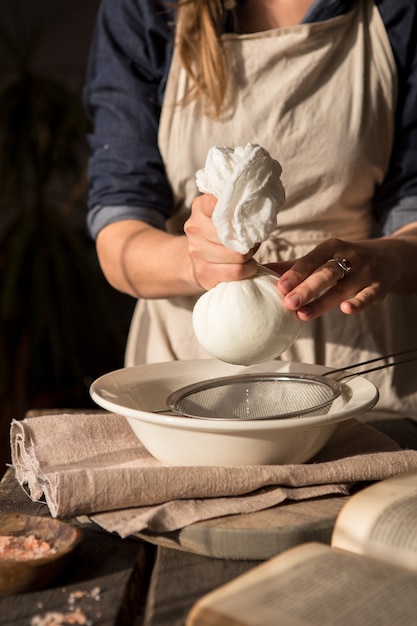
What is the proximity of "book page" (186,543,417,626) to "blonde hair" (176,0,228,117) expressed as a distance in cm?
75

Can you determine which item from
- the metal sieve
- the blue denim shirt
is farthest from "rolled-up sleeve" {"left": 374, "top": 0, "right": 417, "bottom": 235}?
the metal sieve

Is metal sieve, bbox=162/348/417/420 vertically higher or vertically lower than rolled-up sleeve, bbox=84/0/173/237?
lower

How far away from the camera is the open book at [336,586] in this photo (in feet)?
1.67

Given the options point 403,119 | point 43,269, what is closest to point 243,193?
point 403,119

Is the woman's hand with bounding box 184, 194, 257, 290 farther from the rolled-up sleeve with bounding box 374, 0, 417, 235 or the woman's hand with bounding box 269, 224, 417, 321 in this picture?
the rolled-up sleeve with bounding box 374, 0, 417, 235

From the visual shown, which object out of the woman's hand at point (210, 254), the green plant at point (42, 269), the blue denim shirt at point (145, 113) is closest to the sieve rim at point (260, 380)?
the woman's hand at point (210, 254)

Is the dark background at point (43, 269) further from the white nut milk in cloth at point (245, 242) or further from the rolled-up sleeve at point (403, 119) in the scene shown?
the white nut milk in cloth at point (245, 242)

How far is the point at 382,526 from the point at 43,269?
5.81 feet

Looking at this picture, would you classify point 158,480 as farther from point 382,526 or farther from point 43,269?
point 43,269

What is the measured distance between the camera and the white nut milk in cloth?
0.79m

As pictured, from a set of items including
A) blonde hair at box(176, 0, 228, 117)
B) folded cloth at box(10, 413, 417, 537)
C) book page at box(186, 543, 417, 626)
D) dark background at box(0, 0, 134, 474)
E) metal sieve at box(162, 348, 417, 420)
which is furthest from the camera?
dark background at box(0, 0, 134, 474)

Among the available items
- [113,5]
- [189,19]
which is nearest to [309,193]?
[189,19]

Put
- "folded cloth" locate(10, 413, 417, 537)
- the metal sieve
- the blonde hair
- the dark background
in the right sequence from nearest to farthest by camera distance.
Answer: "folded cloth" locate(10, 413, 417, 537)
the metal sieve
the blonde hair
the dark background

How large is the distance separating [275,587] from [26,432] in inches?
16.3
